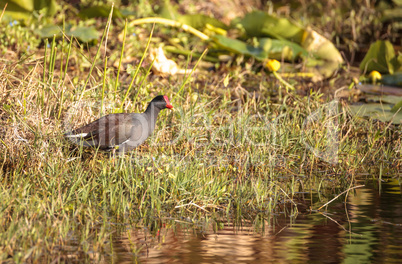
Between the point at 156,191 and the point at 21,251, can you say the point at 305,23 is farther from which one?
the point at 21,251

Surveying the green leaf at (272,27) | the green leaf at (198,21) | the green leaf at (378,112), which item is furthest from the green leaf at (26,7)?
the green leaf at (378,112)

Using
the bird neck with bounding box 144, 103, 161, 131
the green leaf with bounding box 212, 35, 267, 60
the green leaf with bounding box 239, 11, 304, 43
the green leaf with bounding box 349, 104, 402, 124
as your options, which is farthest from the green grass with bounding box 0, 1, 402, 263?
the green leaf with bounding box 239, 11, 304, 43

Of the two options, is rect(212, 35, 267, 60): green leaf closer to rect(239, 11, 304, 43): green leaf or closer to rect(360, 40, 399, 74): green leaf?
rect(239, 11, 304, 43): green leaf

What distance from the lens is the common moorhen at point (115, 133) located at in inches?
215

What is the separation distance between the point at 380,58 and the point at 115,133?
463 centimetres

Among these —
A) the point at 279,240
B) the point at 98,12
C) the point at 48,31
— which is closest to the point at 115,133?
the point at 279,240

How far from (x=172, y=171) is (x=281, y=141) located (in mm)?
1573

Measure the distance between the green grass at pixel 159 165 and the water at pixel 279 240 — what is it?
14cm

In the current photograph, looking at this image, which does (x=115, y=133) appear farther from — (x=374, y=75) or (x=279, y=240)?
(x=374, y=75)

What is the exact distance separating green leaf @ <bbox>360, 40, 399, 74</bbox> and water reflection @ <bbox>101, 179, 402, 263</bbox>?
3.99m

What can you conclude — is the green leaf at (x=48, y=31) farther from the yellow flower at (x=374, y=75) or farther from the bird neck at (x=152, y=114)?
the yellow flower at (x=374, y=75)

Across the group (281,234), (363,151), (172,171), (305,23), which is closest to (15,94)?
(172,171)

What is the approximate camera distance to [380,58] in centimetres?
872

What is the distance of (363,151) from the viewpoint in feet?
21.1
